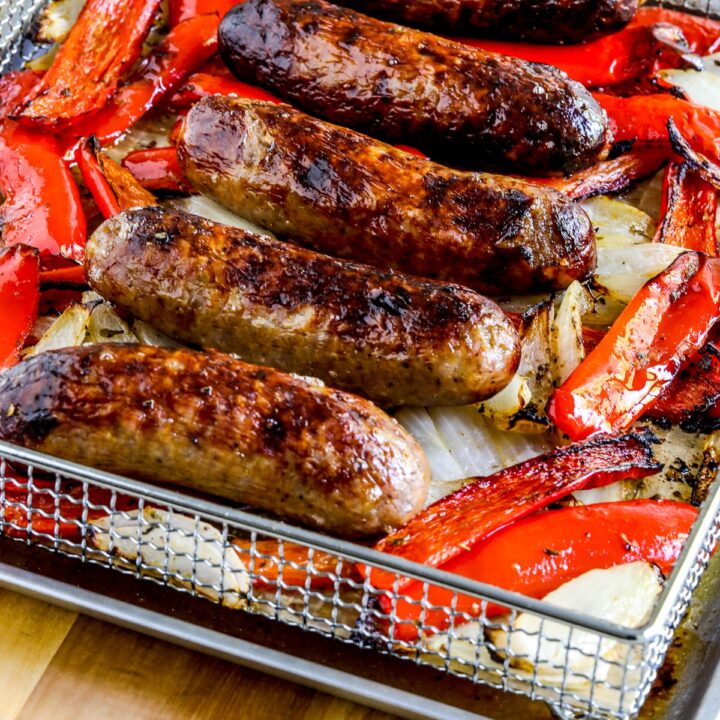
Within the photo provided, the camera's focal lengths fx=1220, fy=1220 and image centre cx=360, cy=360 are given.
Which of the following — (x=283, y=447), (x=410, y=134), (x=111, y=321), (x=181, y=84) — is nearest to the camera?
(x=283, y=447)

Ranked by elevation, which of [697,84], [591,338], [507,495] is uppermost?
[697,84]

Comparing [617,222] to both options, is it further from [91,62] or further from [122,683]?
[122,683]

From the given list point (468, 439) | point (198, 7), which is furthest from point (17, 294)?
point (198, 7)

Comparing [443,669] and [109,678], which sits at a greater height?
[443,669]

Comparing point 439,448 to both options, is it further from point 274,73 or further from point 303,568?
point 274,73

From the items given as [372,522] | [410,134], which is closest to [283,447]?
[372,522]

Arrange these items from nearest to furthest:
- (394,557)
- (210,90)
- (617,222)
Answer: (394,557)
(617,222)
(210,90)

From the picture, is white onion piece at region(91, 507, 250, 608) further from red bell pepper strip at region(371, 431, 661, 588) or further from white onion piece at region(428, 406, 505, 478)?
white onion piece at region(428, 406, 505, 478)

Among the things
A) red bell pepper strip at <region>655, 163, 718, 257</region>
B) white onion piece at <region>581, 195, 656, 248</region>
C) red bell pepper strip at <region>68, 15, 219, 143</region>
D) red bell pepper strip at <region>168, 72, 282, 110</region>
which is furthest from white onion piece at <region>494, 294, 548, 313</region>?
red bell pepper strip at <region>68, 15, 219, 143</region>
